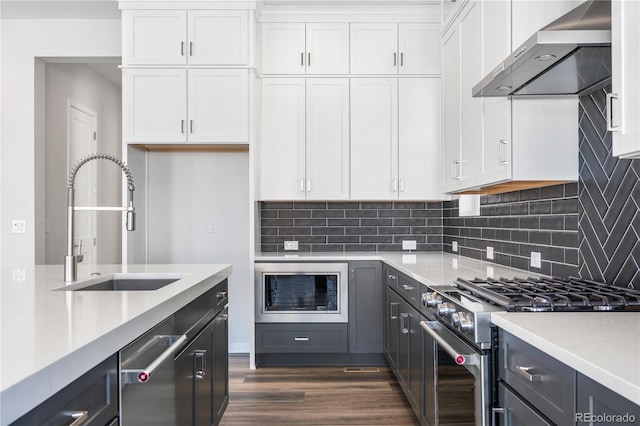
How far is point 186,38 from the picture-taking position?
362 cm

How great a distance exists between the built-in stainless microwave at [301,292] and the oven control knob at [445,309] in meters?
1.82

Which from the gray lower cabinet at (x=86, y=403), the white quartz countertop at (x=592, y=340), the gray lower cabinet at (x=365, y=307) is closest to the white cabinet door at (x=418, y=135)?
the gray lower cabinet at (x=365, y=307)

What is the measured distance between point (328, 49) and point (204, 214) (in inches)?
70.0

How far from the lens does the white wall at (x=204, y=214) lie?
13.5ft

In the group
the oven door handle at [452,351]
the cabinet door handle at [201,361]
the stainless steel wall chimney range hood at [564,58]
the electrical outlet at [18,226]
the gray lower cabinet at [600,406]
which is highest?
the stainless steel wall chimney range hood at [564,58]

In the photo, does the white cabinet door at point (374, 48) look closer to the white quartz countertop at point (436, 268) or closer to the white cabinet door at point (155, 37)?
the white cabinet door at point (155, 37)

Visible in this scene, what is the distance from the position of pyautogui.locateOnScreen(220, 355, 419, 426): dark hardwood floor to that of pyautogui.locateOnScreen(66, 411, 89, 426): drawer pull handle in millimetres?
1885

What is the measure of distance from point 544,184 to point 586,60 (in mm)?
804

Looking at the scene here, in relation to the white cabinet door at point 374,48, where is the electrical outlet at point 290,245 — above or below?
below

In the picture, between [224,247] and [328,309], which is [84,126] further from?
[328,309]

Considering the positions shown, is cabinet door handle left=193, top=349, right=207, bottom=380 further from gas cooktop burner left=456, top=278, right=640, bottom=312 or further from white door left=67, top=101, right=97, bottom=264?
white door left=67, top=101, right=97, bottom=264

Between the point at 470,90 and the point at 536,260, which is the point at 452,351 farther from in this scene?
the point at 470,90

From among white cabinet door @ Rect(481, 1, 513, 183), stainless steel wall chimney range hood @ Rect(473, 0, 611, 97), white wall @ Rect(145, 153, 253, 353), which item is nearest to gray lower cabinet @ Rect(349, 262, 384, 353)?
white wall @ Rect(145, 153, 253, 353)

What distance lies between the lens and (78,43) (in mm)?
3900
